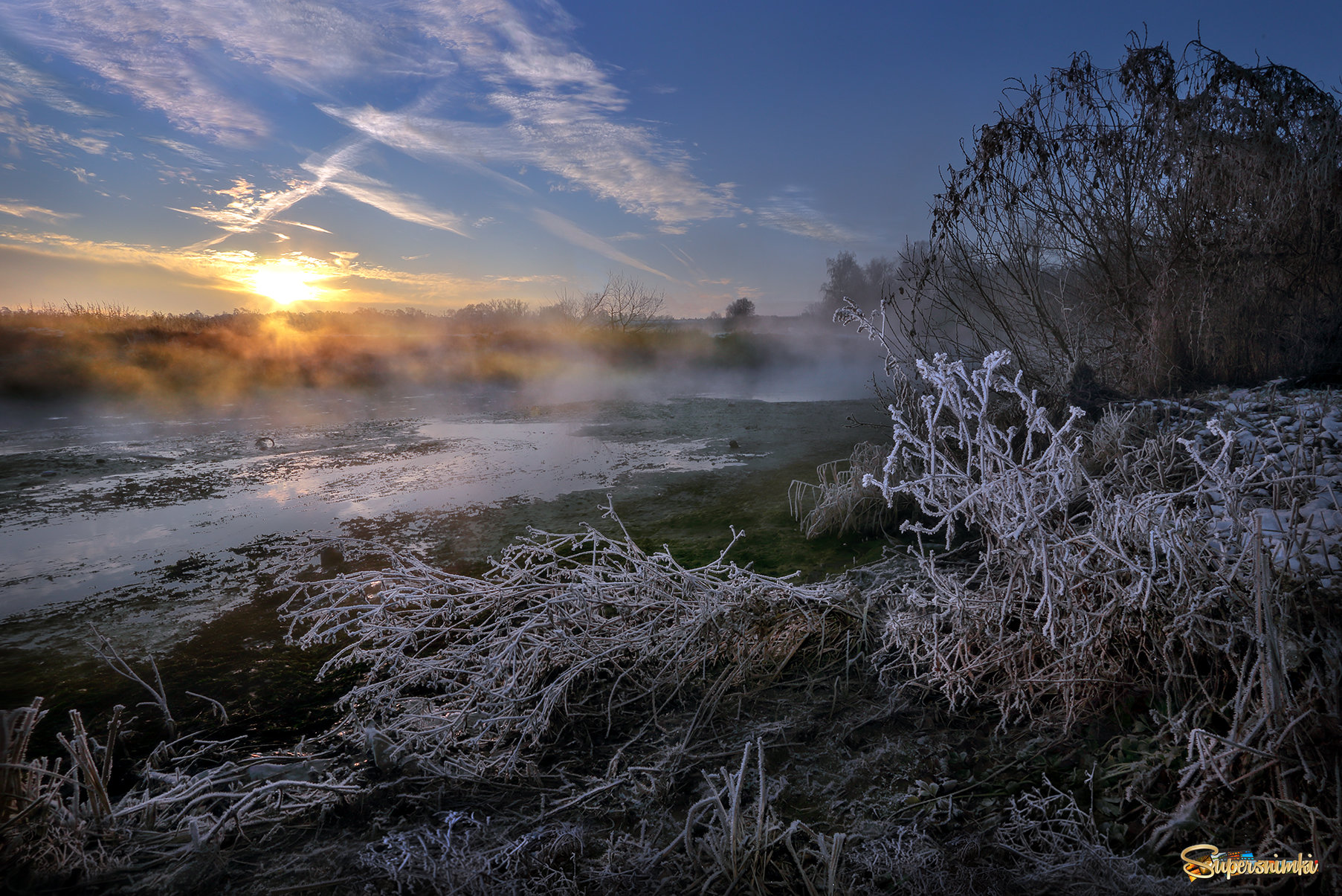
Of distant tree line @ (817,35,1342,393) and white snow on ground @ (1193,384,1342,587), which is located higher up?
distant tree line @ (817,35,1342,393)

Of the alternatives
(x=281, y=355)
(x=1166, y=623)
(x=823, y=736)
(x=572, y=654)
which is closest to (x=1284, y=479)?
(x=1166, y=623)

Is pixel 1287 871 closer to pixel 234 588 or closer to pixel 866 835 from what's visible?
pixel 866 835

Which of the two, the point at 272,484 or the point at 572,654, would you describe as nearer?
the point at 572,654

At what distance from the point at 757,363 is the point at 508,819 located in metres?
22.9

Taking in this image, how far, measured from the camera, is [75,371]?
46.8 ft

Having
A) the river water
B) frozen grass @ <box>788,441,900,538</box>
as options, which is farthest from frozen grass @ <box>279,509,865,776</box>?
frozen grass @ <box>788,441,900,538</box>

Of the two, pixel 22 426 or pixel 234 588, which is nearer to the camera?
pixel 234 588

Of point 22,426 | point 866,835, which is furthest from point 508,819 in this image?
point 22,426

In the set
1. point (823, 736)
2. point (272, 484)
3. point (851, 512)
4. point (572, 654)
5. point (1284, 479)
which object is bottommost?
point (823, 736)

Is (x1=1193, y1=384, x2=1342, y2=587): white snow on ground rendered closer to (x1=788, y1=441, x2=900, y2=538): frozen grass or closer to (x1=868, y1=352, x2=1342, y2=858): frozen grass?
(x1=868, y1=352, x2=1342, y2=858): frozen grass

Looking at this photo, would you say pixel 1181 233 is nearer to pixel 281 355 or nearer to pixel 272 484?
pixel 272 484

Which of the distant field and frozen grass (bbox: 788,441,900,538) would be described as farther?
the distant field

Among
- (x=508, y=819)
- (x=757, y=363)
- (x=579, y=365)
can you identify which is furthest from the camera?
(x=757, y=363)

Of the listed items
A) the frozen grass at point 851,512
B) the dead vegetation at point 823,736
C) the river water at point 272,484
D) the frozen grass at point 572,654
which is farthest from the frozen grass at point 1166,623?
the river water at point 272,484
